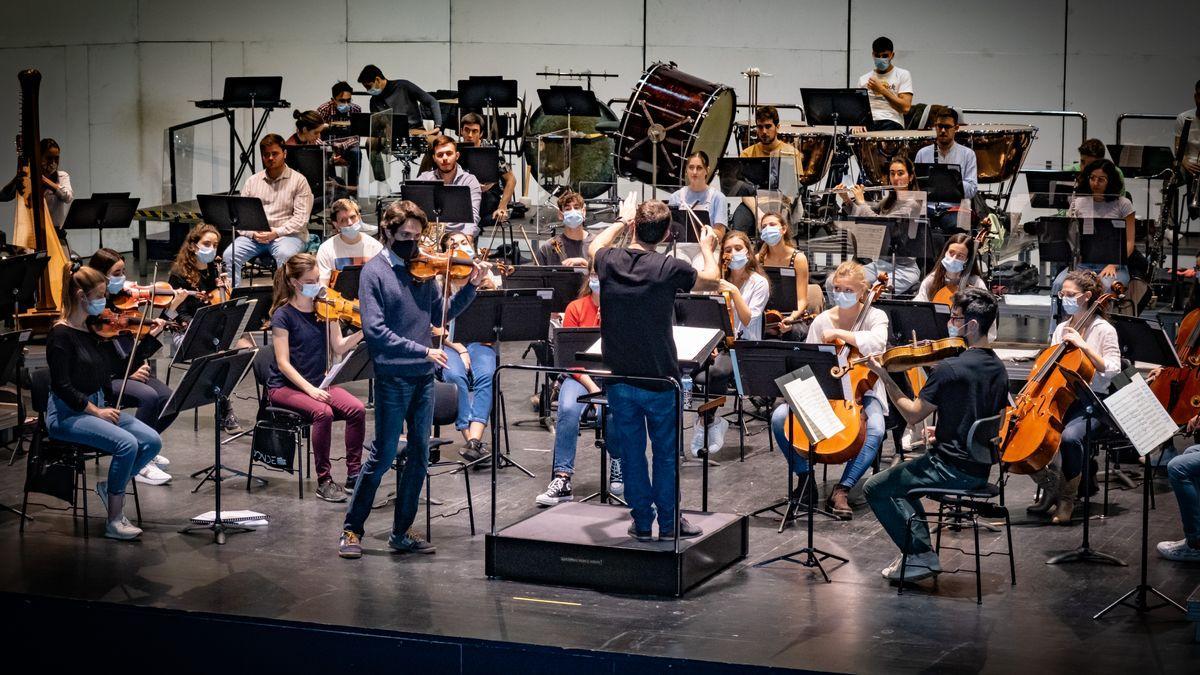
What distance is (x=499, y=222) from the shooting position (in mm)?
11188

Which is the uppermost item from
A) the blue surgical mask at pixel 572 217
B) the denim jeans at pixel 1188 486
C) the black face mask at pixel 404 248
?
the blue surgical mask at pixel 572 217

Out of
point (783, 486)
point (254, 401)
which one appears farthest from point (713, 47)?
point (783, 486)

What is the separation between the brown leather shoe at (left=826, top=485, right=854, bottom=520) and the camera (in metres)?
6.71

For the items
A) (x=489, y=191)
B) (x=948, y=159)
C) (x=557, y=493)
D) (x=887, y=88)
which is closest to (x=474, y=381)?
(x=557, y=493)

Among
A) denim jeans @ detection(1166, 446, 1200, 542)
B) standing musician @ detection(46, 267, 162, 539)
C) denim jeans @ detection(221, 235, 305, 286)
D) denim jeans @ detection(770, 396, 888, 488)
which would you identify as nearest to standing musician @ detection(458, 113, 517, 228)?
denim jeans @ detection(221, 235, 305, 286)

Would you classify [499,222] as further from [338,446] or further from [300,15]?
[300,15]

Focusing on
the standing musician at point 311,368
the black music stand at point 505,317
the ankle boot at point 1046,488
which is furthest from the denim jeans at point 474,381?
the ankle boot at point 1046,488

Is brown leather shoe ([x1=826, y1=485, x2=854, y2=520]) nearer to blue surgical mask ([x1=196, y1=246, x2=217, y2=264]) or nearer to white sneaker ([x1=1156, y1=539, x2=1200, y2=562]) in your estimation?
Answer: white sneaker ([x1=1156, y1=539, x2=1200, y2=562])

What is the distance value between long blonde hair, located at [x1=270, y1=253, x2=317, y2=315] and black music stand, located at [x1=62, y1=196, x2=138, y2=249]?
4.23 meters

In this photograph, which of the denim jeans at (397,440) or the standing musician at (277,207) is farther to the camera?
the standing musician at (277,207)

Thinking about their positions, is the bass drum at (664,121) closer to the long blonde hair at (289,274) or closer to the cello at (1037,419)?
the long blonde hair at (289,274)

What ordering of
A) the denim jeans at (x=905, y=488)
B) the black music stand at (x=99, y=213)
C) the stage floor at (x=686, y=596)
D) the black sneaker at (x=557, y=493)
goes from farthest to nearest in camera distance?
the black music stand at (x=99, y=213) < the black sneaker at (x=557, y=493) < the denim jeans at (x=905, y=488) < the stage floor at (x=686, y=596)

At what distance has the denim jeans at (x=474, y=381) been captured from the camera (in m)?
7.70

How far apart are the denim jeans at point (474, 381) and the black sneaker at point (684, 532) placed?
81.3 inches
